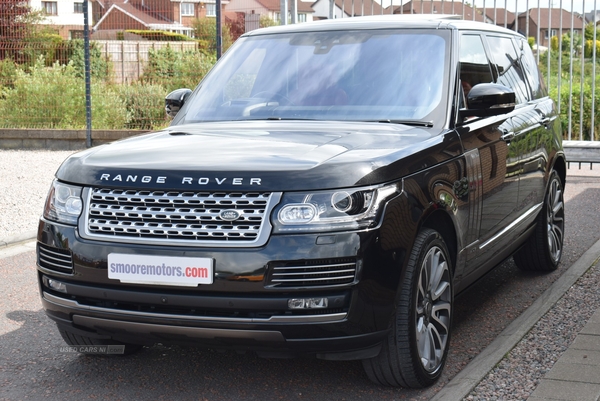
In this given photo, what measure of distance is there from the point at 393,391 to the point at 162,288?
1307 millimetres

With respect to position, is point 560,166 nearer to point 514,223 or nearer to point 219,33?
point 514,223

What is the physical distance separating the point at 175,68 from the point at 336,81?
1226cm

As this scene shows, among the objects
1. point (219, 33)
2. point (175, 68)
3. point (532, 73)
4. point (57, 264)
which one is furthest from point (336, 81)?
point (175, 68)

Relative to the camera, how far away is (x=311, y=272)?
385 centimetres

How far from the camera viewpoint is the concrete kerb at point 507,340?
441cm

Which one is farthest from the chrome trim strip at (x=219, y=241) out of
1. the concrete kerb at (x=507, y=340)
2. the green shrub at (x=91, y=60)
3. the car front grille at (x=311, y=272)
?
the green shrub at (x=91, y=60)

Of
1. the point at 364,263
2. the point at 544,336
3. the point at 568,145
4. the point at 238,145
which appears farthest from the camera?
the point at 568,145

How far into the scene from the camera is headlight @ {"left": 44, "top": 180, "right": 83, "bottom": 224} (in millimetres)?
4219

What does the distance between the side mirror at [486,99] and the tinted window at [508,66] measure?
97 centimetres

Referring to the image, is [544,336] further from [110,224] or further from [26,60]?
[26,60]

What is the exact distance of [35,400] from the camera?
445cm

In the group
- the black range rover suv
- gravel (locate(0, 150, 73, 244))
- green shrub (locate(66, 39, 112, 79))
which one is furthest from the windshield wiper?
green shrub (locate(66, 39, 112, 79))

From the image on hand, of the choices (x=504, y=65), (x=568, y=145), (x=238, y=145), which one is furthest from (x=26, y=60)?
(x=238, y=145)

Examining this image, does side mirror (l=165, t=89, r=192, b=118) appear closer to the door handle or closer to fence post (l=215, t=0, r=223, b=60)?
the door handle
